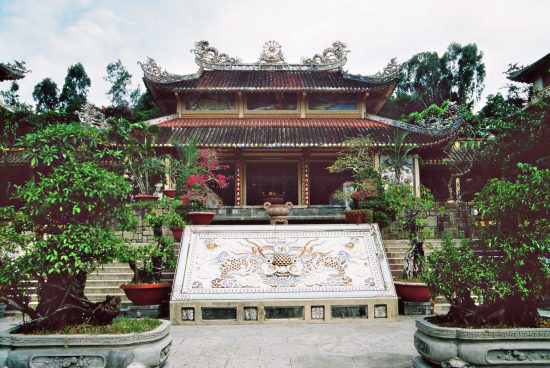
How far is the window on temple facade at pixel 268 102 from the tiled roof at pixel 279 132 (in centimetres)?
61

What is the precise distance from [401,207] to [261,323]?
4571mm

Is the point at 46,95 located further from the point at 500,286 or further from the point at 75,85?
the point at 500,286

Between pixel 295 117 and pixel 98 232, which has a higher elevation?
pixel 295 117

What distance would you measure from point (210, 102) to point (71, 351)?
15.4 metres

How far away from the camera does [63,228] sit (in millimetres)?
4203

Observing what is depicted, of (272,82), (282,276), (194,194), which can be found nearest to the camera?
(282,276)

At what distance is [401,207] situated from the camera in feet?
32.6

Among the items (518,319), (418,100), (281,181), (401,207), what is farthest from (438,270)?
(418,100)

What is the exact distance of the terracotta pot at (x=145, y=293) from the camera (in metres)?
7.46

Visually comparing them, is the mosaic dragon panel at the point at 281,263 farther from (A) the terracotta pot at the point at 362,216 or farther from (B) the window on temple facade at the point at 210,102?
(B) the window on temple facade at the point at 210,102

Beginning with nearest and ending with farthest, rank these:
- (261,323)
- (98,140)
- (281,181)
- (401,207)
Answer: (98,140) → (261,323) → (401,207) → (281,181)

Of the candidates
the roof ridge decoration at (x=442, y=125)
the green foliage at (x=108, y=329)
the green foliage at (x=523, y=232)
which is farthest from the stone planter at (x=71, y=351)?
the roof ridge decoration at (x=442, y=125)

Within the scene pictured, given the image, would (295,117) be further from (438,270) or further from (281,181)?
(438,270)

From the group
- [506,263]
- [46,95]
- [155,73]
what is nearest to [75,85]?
[46,95]
